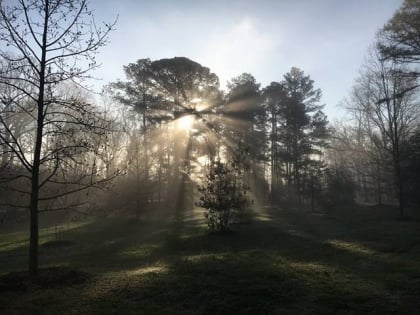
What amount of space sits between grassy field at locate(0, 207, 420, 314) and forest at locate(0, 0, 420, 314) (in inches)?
1.7

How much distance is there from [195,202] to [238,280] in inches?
480

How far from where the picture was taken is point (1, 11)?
7590mm

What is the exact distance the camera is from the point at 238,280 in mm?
7914

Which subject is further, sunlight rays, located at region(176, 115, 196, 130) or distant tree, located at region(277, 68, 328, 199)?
distant tree, located at region(277, 68, 328, 199)

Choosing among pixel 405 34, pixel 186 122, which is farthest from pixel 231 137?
pixel 405 34

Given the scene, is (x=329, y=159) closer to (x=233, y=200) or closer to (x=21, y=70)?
(x=233, y=200)

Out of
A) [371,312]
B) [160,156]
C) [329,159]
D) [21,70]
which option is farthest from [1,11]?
[329,159]

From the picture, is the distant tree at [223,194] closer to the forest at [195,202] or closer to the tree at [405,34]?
the forest at [195,202]

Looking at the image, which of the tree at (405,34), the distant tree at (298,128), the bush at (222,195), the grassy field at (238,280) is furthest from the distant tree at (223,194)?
the distant tree at (298,128)

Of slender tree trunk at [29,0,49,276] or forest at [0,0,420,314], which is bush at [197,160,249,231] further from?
slender tree trunk at [29,0,49,276]

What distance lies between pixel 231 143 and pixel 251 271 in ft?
90.6

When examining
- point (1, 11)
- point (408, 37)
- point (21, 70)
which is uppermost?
point (408, 37)

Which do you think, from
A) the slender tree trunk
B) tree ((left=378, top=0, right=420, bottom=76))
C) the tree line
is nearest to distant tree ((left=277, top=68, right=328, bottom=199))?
the tree line

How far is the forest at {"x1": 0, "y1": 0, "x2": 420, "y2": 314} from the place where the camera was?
23.4 ft
